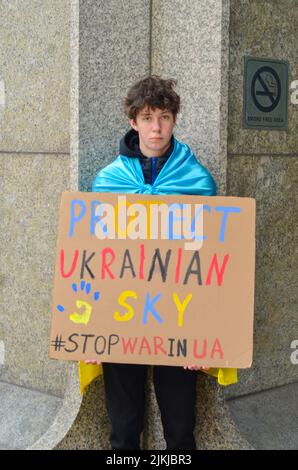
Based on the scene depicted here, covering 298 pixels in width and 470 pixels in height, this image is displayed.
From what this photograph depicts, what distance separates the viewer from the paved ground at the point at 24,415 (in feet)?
15.1

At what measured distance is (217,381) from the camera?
4.01m

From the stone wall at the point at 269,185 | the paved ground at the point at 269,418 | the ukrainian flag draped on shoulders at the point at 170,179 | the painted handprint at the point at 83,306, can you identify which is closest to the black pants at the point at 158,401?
the ukrainian flag draped on shoulders at the point at 170,179

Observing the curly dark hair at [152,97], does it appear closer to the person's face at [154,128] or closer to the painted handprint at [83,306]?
the person's face at [154,128]

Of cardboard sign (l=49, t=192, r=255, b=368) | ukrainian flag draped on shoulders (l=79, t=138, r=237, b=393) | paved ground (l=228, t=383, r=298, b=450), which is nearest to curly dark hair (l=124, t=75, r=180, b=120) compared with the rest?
ukrainian flag draped on shoulders (l=79, t=138, r=237, b=393)

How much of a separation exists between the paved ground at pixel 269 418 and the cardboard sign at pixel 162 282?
3.10ft

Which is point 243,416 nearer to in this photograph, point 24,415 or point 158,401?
point 158,401

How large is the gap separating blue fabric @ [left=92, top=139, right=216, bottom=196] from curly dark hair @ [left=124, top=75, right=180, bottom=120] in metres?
0.21

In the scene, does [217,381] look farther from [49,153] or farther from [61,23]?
[61,23]

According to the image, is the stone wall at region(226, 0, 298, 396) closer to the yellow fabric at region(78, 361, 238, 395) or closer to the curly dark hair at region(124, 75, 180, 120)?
the curly dark hair at region(124, 75, 180, 120)

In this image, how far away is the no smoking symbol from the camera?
14.0 feet

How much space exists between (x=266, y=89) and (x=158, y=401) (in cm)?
177

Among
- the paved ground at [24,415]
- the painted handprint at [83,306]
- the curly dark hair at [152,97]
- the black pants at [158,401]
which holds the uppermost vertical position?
the curly dark hair at [152,97]

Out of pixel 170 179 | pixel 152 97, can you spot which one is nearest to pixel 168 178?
pixel 170 179

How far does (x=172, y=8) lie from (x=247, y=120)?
2.31 feet
